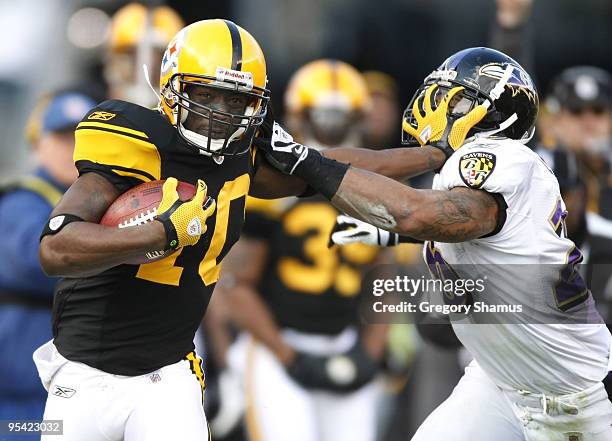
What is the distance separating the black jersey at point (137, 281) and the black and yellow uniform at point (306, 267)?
2938mm

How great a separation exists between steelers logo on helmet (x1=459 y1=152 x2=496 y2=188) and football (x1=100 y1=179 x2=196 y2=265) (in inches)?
39.2

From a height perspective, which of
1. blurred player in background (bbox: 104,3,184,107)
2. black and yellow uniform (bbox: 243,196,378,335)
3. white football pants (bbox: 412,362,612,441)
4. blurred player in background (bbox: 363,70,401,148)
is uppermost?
white football pants (bbox: 412,362,612,441)

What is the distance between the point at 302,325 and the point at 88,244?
11.6 ft

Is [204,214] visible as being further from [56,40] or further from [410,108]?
[56,40]


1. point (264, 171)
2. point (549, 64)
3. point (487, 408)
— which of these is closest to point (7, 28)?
point (549, 64)

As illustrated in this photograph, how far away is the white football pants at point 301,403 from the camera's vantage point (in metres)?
7.04

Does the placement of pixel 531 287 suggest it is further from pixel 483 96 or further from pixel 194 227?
pixel 194 227

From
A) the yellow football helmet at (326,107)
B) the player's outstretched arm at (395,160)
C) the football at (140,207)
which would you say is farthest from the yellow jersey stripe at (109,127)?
the yellow football helmet at (326,107)

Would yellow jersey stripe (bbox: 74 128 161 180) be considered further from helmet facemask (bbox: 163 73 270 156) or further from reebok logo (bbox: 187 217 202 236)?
reebok logo (bbox: 187 217 202 236)

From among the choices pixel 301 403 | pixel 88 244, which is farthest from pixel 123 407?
pixel 301 403

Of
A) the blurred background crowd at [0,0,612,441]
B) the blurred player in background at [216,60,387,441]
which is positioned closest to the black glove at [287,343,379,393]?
the blurred player in background at [216,60,387,441]

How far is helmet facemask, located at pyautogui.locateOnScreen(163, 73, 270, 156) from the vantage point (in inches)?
168

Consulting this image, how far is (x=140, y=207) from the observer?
4.03 metres

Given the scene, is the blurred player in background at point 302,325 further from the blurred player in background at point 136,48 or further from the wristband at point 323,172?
the wristband at point 323,172
